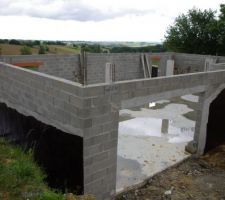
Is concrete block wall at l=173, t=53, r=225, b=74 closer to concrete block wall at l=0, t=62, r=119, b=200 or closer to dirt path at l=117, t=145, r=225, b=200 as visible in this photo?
dirt path at l=117, t=145, r=225, b=200

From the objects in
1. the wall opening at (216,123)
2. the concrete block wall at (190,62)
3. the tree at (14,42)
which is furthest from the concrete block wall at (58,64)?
the tree at (14,42)

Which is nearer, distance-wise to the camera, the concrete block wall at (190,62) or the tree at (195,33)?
the concrete block wall at (190,62)

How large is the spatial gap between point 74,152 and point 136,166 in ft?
8.76

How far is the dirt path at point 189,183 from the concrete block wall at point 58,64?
7788 millimetres

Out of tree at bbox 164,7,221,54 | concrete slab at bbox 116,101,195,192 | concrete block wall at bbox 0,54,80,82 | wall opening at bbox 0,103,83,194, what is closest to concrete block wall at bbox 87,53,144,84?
concrete block wall at bbox 0,54,80,82

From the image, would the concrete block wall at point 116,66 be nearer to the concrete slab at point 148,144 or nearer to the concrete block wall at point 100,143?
the concrete slab at point 148,144

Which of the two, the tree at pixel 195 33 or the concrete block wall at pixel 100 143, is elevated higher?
the tree at pixel 195 33

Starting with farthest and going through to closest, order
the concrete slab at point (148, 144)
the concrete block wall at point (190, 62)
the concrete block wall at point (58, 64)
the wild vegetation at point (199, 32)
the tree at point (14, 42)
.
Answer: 1. the tree at point (14, 42)
2. the wild vegetation at point (199, 32)
3. the concrete block wall at point (190, 62)
4. the concrete block wall at point (58, 64)
5. the concrete slab at point (148, 144)

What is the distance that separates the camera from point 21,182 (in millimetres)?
4301

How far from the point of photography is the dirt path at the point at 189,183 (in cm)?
612

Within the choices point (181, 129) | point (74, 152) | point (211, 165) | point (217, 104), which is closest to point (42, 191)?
point (74, 152)

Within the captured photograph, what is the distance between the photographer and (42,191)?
4.14 metres

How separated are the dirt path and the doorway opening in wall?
23 cm

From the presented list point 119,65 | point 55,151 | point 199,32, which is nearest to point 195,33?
point 199,32
